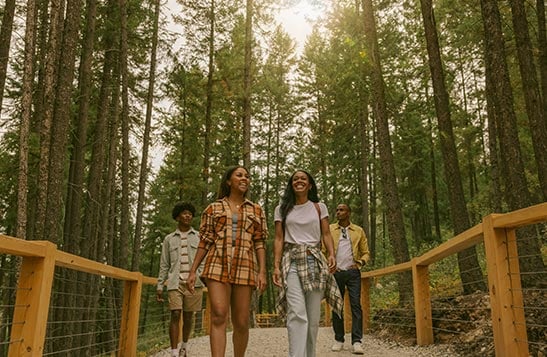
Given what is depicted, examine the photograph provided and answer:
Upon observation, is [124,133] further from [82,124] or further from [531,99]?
[531,99]

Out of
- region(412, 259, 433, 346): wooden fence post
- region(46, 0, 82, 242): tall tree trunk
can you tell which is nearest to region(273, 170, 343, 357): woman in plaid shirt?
region(412, 259, 433, 346): wooden fence post

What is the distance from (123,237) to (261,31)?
8.25 metres

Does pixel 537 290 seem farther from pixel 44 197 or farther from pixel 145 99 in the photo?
pixel 145 99

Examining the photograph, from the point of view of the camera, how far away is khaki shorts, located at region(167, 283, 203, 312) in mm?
6133

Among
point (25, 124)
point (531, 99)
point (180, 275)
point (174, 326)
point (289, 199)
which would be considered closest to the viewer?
point (289, 199)

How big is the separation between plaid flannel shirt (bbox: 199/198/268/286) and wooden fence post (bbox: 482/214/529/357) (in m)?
1.94

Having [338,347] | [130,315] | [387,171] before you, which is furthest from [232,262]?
[387,171]

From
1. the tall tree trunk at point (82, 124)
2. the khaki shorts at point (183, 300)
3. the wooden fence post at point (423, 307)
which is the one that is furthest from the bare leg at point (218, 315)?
the tall tree trunk at point (82, 124)

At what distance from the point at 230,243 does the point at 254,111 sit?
83.6 ft

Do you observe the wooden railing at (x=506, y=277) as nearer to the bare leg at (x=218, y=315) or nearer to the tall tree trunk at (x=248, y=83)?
the bare leg at (x=218, y=315)

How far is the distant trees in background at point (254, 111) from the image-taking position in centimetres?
881

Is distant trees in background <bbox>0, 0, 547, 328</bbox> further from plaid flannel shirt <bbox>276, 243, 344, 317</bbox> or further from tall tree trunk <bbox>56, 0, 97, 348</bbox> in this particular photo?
plaid flannel shirt <bbox>276, 243, 344, 317</bbox>

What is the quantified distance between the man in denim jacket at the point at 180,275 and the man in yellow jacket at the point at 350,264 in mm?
2075

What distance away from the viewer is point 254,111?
29.2 m
